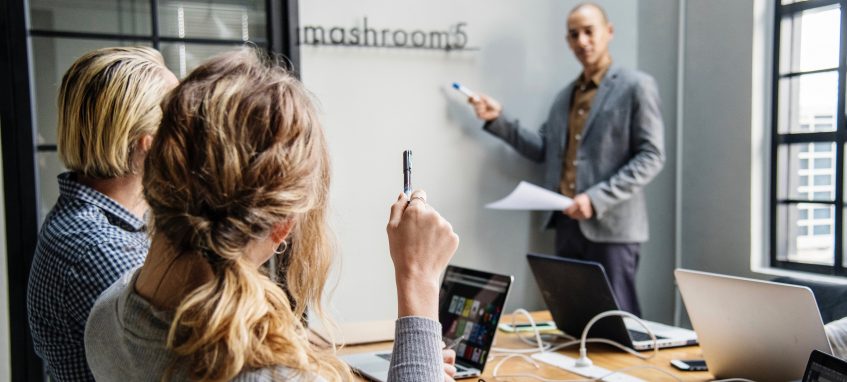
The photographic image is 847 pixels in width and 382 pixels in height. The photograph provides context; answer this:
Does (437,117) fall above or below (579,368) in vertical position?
above

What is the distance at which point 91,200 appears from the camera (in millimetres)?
1632

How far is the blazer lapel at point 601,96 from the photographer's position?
3.87 m

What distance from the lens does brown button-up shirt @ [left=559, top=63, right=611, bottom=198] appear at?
Result: 12.9ft

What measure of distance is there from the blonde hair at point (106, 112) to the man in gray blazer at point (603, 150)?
96.9 inches

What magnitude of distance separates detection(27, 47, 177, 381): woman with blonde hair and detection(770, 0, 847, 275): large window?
2911 millimetres

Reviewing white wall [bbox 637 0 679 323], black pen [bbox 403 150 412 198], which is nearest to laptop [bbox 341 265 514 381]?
black pen [bbox 403 150 412 198]

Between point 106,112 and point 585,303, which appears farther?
point 585,303

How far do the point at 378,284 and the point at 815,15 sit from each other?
7.59ft

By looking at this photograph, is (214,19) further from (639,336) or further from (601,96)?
(639,336)

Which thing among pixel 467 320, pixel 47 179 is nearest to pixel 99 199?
pixel 467 320

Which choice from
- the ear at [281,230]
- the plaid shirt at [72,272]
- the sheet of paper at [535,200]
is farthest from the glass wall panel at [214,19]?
the ear at [281,230]

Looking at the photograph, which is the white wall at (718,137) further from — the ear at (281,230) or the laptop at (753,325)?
the ear at (281,230)

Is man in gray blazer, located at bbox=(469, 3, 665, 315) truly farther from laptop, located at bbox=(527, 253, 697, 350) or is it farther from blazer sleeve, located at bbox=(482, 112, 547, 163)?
laptop, located at bbox=(527, 253, 697, 350)

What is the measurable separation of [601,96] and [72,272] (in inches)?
113
